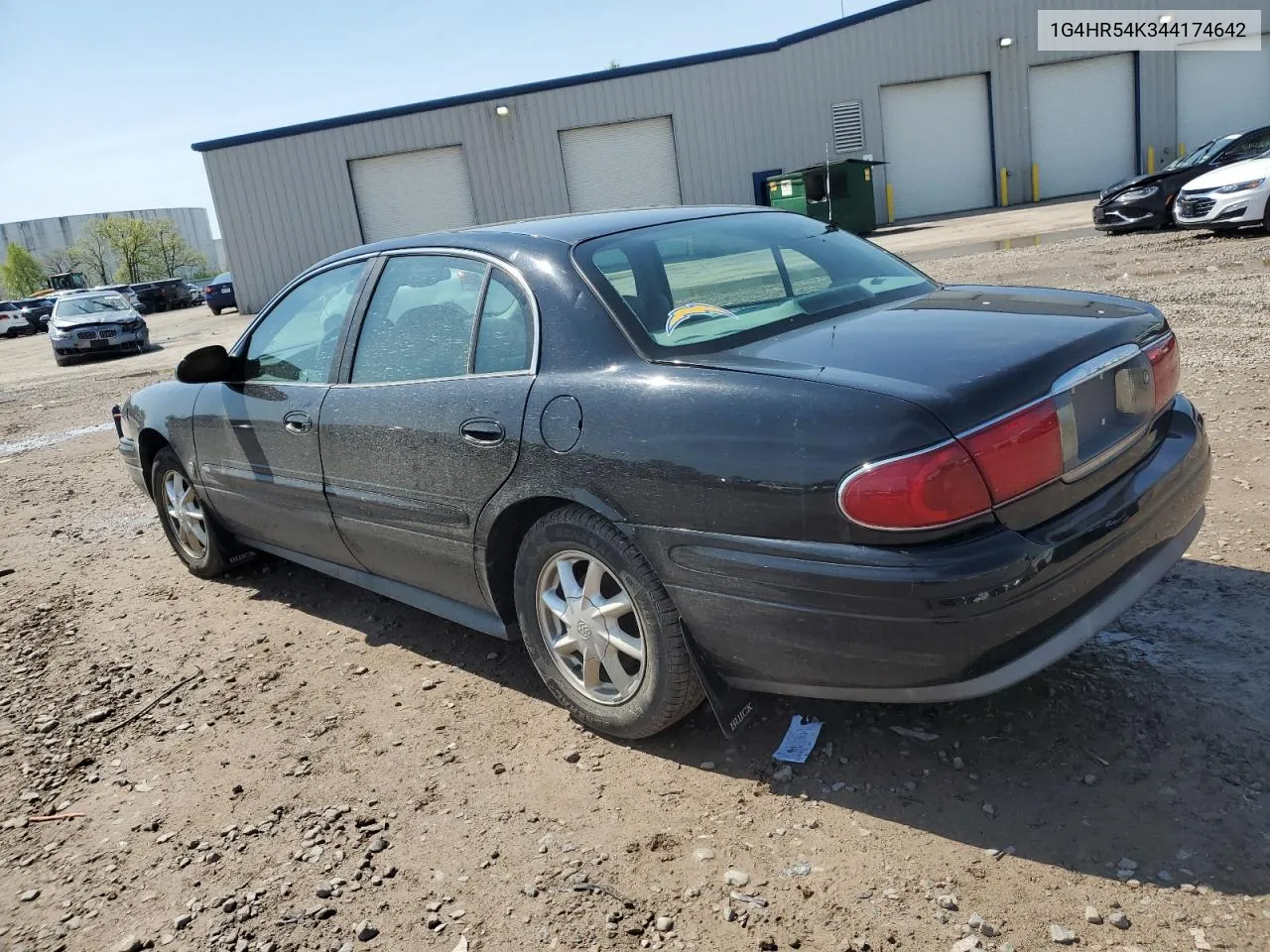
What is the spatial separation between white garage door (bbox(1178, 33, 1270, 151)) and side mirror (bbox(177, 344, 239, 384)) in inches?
1245

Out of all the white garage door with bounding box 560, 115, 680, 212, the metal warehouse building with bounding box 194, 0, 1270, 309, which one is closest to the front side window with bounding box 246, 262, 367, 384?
the metal warehouse building with bounding box 194, 0, 1270, 309

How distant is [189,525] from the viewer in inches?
202

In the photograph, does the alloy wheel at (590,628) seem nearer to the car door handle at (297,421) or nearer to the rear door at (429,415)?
the rear door at (429,415)

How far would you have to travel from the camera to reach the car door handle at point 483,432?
10.0ft

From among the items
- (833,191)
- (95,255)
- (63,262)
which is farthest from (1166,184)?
(63,262)

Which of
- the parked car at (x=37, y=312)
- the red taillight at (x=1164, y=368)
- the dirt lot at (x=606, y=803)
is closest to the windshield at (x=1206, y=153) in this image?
the dirt lot at (x=606, y=803)

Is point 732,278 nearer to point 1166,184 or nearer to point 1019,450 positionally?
point 1019,450

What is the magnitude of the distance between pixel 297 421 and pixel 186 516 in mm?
1610

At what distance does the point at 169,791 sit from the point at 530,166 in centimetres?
2692

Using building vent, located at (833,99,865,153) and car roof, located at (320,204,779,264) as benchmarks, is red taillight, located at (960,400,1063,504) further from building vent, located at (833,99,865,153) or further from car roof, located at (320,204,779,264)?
building vent, located at (833,99,865,153)

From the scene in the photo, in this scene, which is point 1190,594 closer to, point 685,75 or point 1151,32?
point 685,75

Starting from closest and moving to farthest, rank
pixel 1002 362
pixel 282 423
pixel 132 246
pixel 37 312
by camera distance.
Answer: pixel 1002 362, pixel 282 423, pixel 37 312, pixel 132 246

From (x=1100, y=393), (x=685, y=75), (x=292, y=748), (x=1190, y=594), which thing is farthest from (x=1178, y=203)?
(x=685, y=75)

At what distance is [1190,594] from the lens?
11.4 feet
